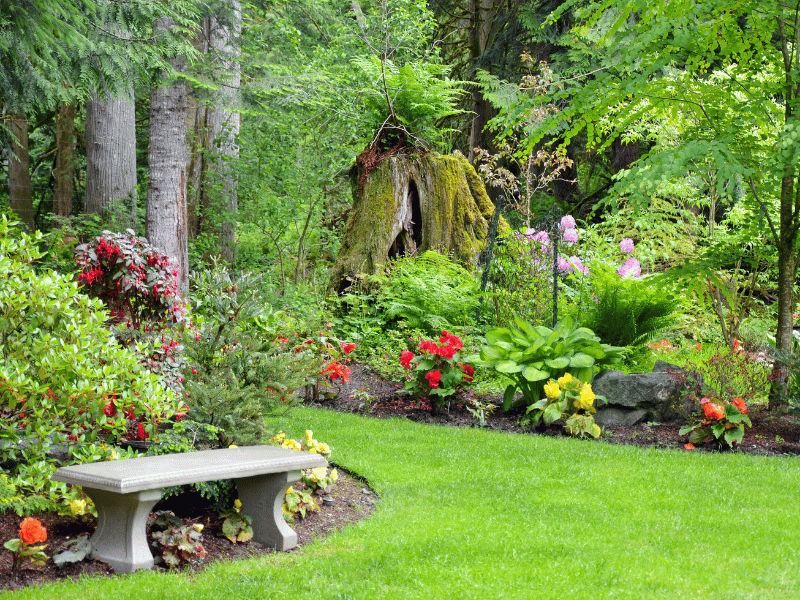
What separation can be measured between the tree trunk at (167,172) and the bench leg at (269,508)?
458cm

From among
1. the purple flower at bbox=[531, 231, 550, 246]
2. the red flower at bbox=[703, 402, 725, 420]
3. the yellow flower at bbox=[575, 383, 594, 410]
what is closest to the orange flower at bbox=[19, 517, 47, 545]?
the yellow flower at bbox=[575, 383, 594, 410]

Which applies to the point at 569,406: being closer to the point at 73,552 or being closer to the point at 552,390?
the point at 552,390

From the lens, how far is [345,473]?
5.14 m

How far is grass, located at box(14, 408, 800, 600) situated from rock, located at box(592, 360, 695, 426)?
0.77m

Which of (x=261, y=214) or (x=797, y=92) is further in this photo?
(x=261, y=214)

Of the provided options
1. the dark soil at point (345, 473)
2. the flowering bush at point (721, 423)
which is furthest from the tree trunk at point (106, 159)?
the flowering bush at point (721, 423)

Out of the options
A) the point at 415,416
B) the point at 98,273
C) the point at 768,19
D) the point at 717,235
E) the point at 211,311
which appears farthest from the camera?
the point at 717,235

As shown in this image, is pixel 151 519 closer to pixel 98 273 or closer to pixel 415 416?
pixel 98 273

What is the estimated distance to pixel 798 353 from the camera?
6402mm

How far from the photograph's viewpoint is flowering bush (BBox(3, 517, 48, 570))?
3.21 meters

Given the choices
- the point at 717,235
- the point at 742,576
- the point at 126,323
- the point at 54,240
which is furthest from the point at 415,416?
the point at 717,235

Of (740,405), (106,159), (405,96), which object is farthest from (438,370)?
(106,159)

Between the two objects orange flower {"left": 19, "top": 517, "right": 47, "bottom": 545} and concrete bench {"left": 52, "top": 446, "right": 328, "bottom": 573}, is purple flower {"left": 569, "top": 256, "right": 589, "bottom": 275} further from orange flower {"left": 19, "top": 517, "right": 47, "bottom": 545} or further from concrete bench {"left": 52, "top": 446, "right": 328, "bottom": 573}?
orange flower {"left": 19, "top": 517, "right": 47, "bottom": 545}

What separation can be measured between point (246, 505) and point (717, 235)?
9.26 meters
